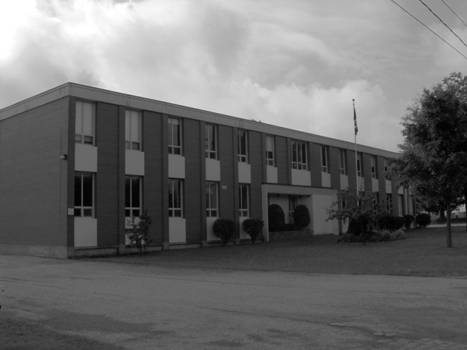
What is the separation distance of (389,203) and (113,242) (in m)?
34.1

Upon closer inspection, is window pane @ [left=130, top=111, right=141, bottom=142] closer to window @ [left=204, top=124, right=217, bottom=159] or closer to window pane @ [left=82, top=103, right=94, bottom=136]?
window pane @ [left=82, top=103, right=94, bottom=136]

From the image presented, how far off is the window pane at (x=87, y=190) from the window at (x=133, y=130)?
3005mm

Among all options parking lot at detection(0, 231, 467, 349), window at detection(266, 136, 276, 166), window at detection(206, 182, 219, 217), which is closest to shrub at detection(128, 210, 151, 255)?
window at detection(206, 182, 219, 217)

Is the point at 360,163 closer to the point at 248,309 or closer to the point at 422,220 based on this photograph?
the point at 422,220

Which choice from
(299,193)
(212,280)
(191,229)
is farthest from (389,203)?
(212,280)

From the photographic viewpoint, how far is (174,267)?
70.8 ft

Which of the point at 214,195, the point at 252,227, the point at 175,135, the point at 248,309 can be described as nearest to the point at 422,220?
the point at 252,227

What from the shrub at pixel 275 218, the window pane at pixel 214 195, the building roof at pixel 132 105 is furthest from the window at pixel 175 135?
the shrub at pixel 275 218

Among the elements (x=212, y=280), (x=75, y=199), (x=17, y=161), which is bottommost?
(x=212, y=280)

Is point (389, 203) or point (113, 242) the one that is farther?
point (389, 203)

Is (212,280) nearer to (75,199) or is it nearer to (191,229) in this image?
(75,199)

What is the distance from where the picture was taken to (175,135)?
3266cm

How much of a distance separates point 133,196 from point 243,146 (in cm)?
1003

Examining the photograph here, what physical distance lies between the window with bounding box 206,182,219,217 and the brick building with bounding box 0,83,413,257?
61 millimetres
